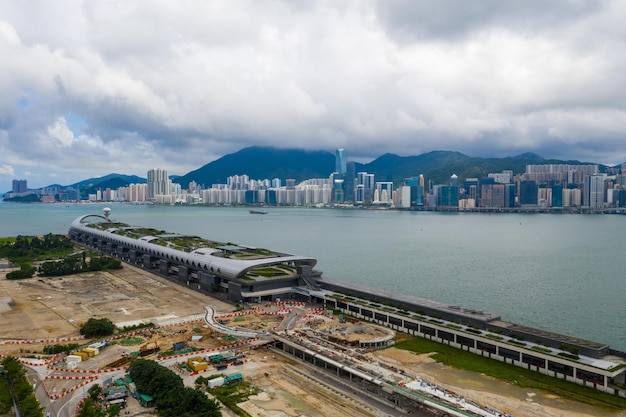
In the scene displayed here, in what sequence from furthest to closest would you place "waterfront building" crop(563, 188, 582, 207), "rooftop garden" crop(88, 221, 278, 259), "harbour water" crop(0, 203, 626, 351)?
"waterfront building" crop(563, 188, 582, 207)
"rooftop garden" crop(88, 221, 278, 259)
"harbour water" crop(0, 203, 626, 351)

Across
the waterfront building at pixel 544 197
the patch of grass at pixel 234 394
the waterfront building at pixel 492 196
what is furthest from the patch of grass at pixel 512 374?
the waterfront building at pixel 544 197

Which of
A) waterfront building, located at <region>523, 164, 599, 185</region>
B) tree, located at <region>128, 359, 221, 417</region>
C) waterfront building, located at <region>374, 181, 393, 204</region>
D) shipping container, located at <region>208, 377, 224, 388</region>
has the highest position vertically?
waterfront building, located at <region>523, 164, 599, 185</region>

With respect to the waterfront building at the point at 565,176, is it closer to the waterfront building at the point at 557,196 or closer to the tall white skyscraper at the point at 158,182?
the waterfront building at the point at 557,196

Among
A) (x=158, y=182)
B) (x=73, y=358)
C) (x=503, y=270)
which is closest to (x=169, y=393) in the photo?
(x=73, y=358)

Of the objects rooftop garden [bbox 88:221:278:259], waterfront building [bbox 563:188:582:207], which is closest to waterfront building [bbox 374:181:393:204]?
waterfront building [bbox 563:188:582:207]

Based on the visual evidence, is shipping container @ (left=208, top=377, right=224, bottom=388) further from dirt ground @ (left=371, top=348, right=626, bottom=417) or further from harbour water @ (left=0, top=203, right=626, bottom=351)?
harbour water @ (left=0, top=203, right=626, bottom=351)

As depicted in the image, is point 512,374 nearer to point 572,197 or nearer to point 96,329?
point 96,329

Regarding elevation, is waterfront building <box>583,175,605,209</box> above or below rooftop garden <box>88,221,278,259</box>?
above
